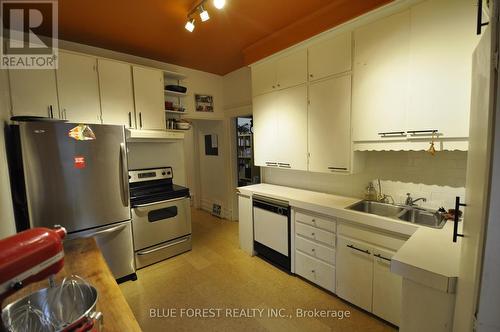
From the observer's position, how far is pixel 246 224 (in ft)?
9.85

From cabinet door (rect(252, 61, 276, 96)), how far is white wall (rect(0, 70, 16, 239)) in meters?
2.56

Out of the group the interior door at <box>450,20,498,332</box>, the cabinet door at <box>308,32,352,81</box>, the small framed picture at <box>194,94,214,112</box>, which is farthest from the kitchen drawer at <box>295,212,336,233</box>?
the small framed picture at <box>194,94,214,112</box>

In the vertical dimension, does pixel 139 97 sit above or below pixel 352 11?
below

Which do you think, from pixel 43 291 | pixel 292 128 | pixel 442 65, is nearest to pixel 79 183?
pixel 43 291

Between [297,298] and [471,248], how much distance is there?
1.77 metres

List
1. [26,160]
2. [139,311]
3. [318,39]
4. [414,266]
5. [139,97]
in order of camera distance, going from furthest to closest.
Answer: [139,97]
[318,39]
[139,311]
[26,160]
[414,266]

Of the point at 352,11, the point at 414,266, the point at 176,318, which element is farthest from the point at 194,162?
the point at 414,266

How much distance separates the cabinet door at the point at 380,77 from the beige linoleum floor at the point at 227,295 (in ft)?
5.25

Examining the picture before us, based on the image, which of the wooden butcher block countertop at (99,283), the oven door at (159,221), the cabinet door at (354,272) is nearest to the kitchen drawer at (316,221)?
the cabinet door at (354,272)

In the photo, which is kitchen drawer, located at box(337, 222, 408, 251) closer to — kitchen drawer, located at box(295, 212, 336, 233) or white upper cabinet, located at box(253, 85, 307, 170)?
kitchen drawer, located at box(295, 212, 336, 233)

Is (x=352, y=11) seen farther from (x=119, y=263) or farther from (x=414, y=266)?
(x=119, y=263)

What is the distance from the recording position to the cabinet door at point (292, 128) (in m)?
2.52

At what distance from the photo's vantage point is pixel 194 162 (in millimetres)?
5234

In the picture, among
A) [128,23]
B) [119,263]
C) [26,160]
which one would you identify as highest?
[128,23]
